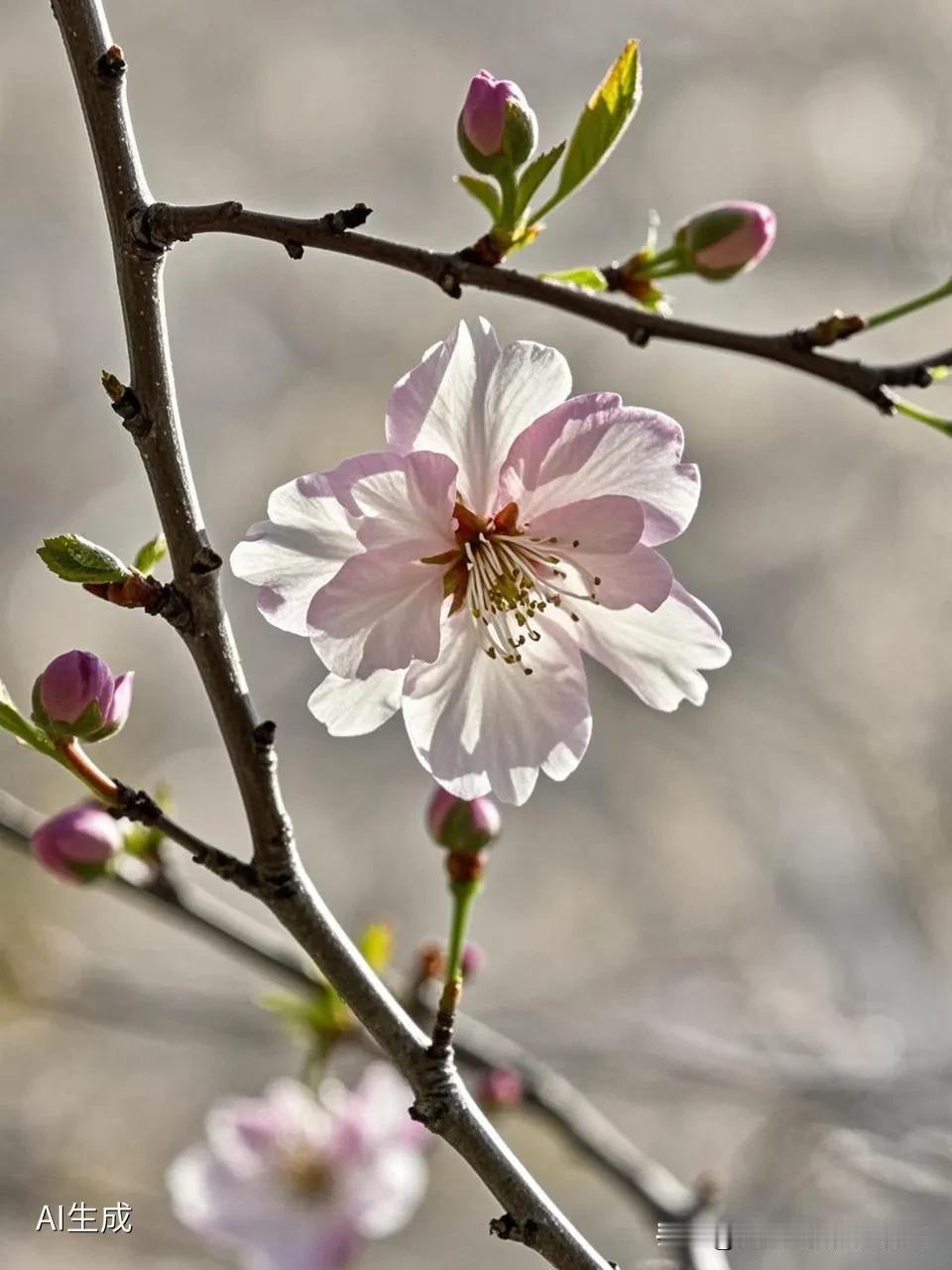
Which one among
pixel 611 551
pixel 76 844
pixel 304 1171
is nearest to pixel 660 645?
pixel 611 551

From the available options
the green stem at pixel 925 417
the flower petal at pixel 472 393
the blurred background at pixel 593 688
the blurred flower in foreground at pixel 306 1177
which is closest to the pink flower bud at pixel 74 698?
the flower petal at pixel 472 393

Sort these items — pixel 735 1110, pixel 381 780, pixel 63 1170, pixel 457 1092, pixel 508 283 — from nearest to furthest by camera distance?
1. pixel 508 283
2. pixel 457 1092
3. pixel 63 1170
4. pixel 735 1110
5. pixel 381 780

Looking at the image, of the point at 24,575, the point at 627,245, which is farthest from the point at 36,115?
the point at 627,245

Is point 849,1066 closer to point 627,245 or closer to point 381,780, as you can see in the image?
point 381,780

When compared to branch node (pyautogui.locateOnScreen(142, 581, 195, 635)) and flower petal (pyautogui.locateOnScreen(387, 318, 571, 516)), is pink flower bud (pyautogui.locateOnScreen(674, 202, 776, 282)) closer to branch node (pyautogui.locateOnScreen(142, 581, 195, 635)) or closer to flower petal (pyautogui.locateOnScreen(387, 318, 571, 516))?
flower petal (pyautogui.locateOnScreen(387, 318, 571, 516))

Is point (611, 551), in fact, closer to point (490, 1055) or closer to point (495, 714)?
point (495, 714)
